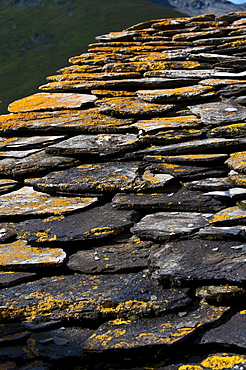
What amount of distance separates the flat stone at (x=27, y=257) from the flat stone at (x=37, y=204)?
0.55m

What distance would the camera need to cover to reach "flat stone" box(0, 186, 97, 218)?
15.3 ft

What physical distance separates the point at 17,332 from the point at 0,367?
0.32 metres

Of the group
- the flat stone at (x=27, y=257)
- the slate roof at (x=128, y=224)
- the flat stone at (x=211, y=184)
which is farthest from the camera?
the flat stone at (x=211, y=184)

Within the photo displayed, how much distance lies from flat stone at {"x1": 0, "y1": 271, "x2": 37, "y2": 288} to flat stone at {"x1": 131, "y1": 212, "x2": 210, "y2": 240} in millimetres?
1111

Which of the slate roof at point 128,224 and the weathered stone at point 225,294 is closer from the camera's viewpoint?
the slate roof at point 128,224

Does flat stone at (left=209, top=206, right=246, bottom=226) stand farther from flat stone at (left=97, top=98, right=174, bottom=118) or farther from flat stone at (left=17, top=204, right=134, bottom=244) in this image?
flat stone at (left=97, top=98, right=174, bottom=118)

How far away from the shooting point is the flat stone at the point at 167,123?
18.9 feet

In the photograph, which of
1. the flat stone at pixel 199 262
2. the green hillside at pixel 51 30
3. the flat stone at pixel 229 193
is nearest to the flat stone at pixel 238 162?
the flat stone at pixel 229 193

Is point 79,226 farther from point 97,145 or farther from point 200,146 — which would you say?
point 200,146

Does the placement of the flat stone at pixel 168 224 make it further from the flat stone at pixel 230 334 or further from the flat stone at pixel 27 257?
the flat stone at pixel 230 334

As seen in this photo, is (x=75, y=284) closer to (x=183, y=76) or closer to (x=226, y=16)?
(x=183, y=76)

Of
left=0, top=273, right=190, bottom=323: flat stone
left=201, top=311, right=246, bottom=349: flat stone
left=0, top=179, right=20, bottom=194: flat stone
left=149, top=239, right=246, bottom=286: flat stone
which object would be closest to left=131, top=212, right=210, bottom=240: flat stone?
left=149, top=239, right=246, bottom=286: flat stone

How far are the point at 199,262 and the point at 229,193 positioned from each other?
42.2 inches

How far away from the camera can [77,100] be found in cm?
732
